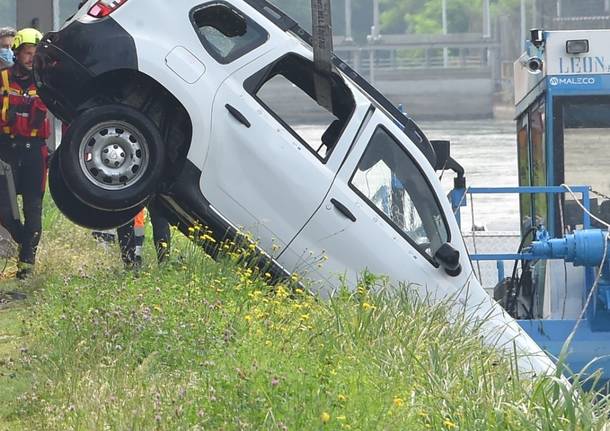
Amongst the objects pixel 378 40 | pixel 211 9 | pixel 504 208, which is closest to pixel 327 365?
pixel 211 9

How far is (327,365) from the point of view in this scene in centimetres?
653

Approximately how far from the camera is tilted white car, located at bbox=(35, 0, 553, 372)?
9430mm

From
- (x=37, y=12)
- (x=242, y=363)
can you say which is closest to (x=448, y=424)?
(x=242, y=363)

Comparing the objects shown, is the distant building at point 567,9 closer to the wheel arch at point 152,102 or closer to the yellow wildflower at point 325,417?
the wheel arch at point 152,102

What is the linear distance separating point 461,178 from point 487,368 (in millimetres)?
3956

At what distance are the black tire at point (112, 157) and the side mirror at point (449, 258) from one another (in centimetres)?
192

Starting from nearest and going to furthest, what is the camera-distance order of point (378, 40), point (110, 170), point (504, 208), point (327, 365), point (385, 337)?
1. point (327, 365)
2. point (385, 337)
3. point (110, 170)
4. point (504, 208)
5. point (378, 40)

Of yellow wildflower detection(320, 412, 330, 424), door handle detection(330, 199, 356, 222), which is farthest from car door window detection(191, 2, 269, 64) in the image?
yellow wildflower detection(320, 412, 330, 424)

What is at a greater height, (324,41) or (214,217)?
(324,41)

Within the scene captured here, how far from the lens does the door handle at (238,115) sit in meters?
9.60

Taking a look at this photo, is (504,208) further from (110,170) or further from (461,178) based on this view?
(110,170)

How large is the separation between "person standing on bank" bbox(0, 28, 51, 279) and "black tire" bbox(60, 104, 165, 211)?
2.18m

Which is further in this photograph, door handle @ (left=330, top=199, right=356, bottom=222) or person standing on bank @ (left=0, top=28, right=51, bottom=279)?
person standing on bank @ (left=0, top=28, right=51, bottom=279)

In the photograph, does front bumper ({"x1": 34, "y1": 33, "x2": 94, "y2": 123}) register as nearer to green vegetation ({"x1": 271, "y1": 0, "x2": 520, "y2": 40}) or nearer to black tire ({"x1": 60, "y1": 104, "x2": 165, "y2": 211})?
black tire ({"x1": 60, "y1": 104, "x2": 165, "y2": 211})
